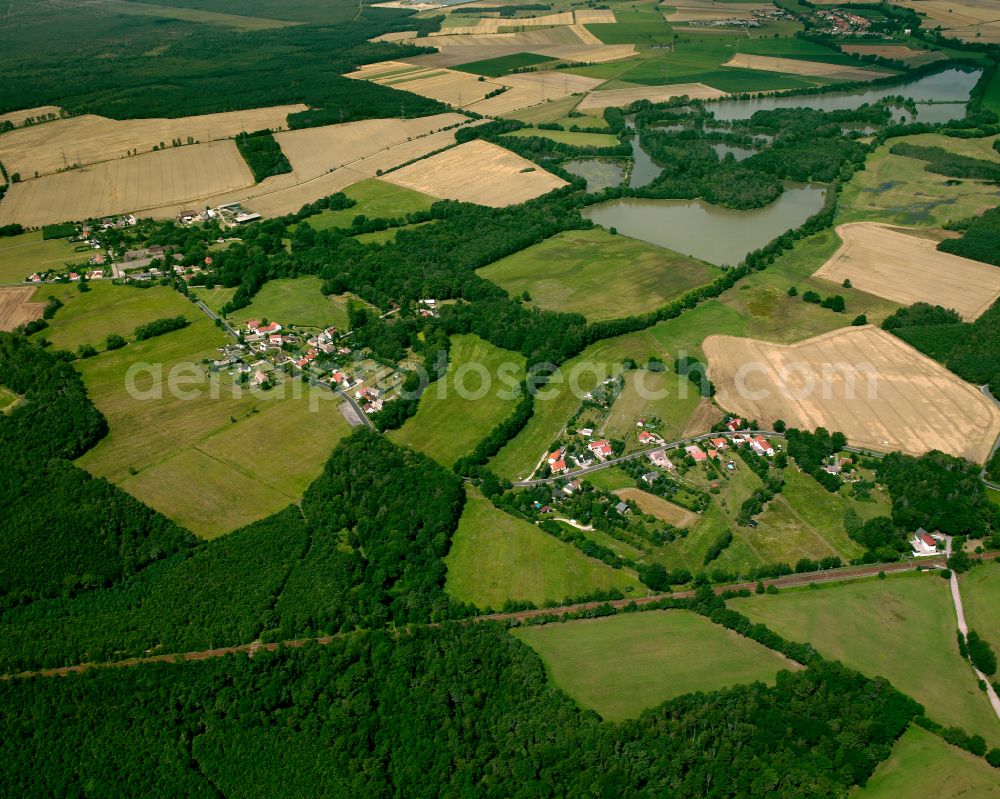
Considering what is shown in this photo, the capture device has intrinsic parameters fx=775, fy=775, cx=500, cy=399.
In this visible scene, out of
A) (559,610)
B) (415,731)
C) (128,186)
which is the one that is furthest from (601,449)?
(128,186)

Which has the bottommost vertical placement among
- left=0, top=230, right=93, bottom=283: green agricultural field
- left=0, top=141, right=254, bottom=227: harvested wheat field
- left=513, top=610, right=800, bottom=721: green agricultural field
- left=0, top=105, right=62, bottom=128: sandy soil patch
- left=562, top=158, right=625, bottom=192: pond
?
left=513, top=610, right=800, bottom=721: green agricultural field

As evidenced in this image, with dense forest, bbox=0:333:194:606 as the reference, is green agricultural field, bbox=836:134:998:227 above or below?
above

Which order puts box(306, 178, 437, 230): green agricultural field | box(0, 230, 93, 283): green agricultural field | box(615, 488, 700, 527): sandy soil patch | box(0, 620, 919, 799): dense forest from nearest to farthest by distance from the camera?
box(0, 620, 919, 799): dense forest < box(615, 488, 700, 527): sandy soil patch < box(0, 230, 93, 283): green agricultural field < box(306, 178, 437, 230): green agricultural field

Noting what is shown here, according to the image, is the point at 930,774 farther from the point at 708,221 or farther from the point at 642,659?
the point at 708,221

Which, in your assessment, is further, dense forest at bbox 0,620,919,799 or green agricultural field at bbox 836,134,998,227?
green agricultural field at bbox 836,134,998,227

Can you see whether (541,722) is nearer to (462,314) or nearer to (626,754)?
(626,754)

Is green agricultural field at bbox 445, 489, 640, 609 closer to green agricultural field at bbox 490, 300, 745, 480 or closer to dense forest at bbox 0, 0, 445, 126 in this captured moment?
green agricultural field at bbox 490, 300, 745, 480

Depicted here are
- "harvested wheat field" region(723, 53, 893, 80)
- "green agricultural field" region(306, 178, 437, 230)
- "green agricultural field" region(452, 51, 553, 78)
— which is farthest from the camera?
"green agricultural field" region(452, 51, 553, 78)

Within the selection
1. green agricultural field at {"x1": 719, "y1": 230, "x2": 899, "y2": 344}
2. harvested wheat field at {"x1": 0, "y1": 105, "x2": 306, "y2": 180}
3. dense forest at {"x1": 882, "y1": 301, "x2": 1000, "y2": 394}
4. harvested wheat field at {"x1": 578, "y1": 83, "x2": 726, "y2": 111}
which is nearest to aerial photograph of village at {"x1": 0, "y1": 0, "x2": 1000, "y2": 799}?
dense forest at {"x1": 882, "y1": 301, "x2": 1000, "y2": 394}
